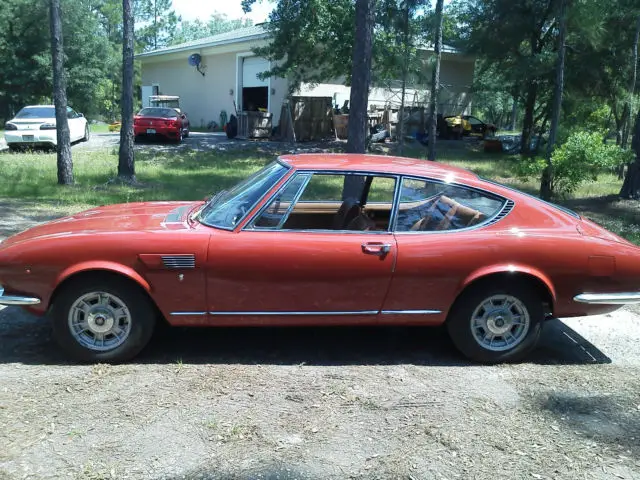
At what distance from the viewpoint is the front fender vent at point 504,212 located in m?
4.39

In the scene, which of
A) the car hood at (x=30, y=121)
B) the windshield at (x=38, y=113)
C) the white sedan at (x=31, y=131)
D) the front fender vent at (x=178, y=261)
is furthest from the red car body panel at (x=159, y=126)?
the front fender vent at (x=178, y=261)

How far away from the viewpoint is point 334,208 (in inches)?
204

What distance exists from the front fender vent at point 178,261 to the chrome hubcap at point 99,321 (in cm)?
43

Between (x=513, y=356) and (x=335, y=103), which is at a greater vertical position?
(x=335, y=103)

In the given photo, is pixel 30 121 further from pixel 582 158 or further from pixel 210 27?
pixel 210 27

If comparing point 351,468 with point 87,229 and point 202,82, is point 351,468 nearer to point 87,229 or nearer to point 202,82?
point 87,229

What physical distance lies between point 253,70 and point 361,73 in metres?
17.9

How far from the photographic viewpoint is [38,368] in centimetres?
414

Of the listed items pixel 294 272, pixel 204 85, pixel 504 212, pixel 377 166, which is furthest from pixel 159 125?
pixel 504 212

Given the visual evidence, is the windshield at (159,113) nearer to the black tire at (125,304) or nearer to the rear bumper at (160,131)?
the rear bumper at (160,131)

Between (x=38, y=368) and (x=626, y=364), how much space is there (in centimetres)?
444

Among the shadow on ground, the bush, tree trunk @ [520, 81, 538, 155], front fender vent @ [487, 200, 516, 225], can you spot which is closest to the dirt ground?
front fender vent @ [487, 200, 516, 225]

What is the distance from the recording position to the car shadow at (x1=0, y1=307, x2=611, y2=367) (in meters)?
4.42

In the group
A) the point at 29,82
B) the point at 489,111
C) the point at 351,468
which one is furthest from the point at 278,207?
the point at 489,111
